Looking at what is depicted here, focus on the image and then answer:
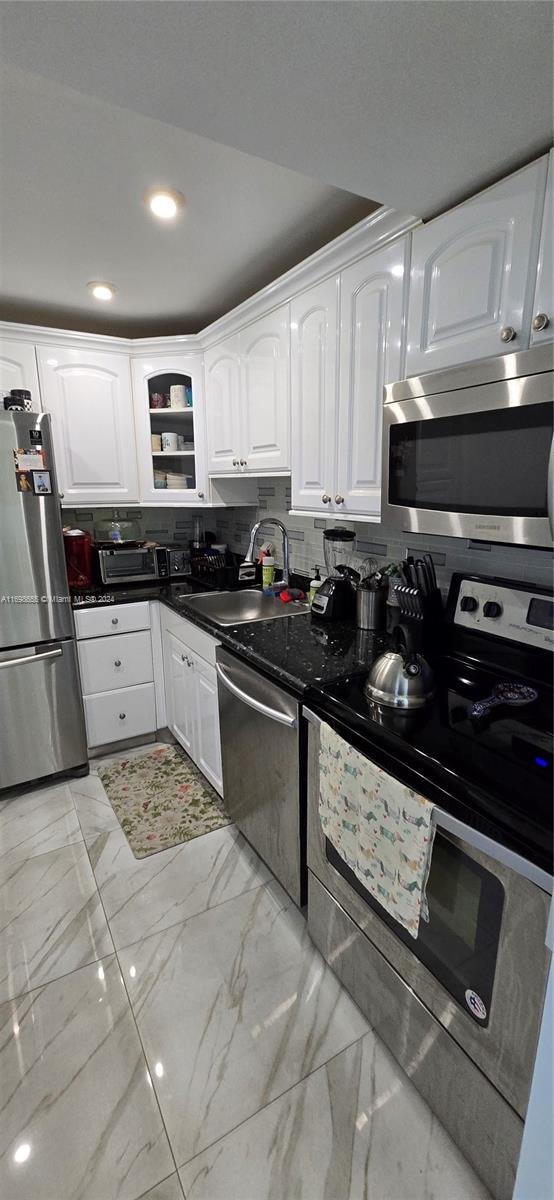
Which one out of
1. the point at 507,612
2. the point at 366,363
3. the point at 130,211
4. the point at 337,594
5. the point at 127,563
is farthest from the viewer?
the point at 127,563

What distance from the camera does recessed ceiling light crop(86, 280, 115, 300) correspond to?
216 centimetres

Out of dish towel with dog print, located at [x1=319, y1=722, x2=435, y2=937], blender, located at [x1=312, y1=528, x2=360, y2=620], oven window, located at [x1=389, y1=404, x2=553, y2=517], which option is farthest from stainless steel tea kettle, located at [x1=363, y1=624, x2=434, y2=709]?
blender, located at [x1=312, y1=528, x2=360, y2=620]

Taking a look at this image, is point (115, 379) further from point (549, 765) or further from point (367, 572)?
point (549, 765)

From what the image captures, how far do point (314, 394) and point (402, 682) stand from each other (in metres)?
1.10

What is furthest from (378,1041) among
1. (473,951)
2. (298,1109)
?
(473,951)

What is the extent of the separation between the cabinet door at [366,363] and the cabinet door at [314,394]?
52 millimetres

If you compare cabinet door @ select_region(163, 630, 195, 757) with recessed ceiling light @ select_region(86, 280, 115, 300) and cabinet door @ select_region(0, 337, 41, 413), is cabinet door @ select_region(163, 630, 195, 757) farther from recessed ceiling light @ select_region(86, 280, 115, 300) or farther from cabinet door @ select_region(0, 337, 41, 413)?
recessed ceiling light @ select_region(86, 280, 115, 300)

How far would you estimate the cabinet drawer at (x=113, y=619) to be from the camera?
242cm

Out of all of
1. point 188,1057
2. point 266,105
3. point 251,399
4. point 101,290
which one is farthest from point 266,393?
point 188,1057

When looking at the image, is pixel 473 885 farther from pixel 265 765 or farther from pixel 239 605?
pixel 239 605

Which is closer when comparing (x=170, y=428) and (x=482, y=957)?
(x=482, y=957)

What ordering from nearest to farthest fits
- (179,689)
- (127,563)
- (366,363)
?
(366,363) < (179,689) < (127,563)

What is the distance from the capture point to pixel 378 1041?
128 centimetres

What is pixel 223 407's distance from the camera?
2.36 m
